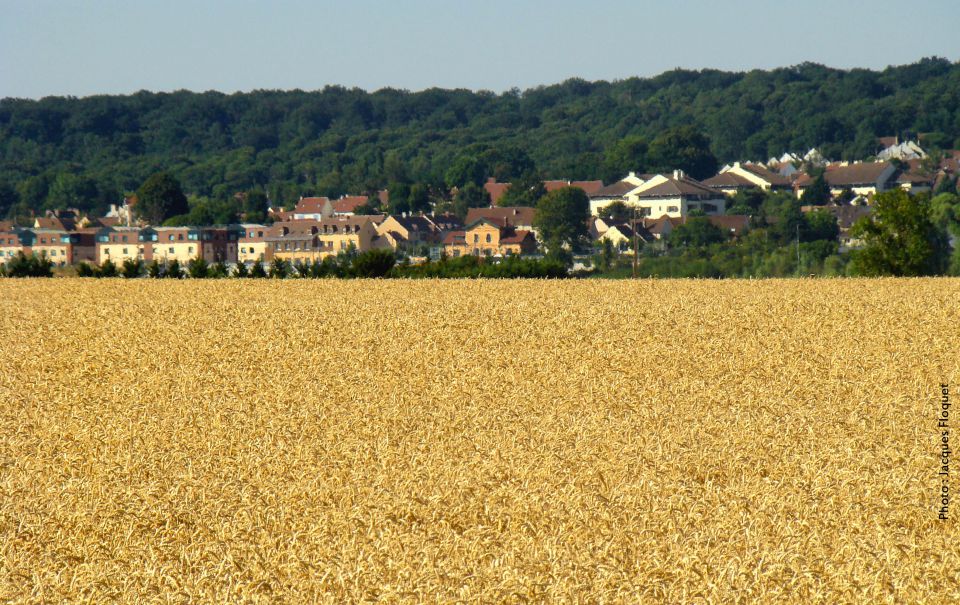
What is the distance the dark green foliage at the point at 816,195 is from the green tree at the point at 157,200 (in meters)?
91.1

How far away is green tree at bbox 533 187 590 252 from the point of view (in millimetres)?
131125

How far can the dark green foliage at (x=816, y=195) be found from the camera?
184625 mm

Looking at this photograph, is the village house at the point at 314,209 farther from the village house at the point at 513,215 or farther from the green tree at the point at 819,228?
the green tree at the point at 819,228

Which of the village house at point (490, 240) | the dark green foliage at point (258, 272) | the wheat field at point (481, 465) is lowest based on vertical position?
the wheat field at point (481, 465)

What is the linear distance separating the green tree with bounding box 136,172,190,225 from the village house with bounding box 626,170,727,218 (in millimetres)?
65428

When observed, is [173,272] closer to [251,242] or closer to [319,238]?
[251,242]

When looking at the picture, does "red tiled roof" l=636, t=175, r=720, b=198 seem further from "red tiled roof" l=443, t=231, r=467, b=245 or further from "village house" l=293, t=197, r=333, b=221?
"village house" l=293, t=197, r=333, b=221

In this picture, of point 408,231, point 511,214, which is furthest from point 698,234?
point 408,231

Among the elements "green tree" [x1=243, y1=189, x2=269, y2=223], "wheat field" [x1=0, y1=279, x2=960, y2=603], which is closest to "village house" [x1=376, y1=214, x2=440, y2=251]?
"green tree" [x1=243, y1=189, x2=269, y2=223]

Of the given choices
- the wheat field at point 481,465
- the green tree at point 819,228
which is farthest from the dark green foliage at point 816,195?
the wheat field at point 481,465

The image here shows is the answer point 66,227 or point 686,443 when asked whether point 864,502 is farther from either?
point 66,227

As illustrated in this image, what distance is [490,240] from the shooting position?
132m

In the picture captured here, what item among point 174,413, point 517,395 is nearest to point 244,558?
point 174,413

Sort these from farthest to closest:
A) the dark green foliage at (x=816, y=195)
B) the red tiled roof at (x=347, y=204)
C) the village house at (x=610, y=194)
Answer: the red tiled roof at (x=347, y=204) < the village house at (x=610, y=194) < the dark green foliage at (x=816, y=195)
